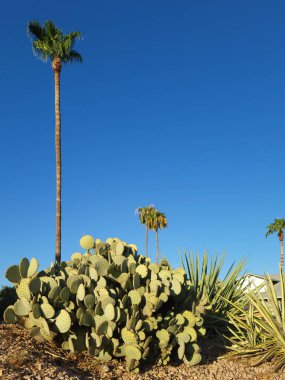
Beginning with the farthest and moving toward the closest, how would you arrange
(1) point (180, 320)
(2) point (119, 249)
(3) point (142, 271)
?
(2) point (119, 249)
(3) point (142, 271)
(1) point (180, 320)

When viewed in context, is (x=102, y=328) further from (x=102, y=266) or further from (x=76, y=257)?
(x=76, y=257)

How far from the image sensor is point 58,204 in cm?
2253

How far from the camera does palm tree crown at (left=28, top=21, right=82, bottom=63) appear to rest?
25719mm

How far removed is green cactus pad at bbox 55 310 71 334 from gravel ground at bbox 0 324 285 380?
57 cm

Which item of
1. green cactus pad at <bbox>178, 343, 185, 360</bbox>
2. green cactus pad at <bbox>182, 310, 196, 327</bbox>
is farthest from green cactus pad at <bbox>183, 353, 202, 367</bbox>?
green cactus pad at <bbox>182, 310, 196, 327</bbox>

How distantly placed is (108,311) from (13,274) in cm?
215

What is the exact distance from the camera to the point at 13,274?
10.3 m

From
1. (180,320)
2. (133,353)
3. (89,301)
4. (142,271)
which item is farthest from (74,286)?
(180,320)

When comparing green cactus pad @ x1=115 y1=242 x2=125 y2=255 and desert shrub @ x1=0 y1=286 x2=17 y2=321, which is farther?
desert shrub @ x1=0 y1=286 x2=17 y2=321

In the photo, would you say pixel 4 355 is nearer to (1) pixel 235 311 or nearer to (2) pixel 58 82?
(1) pixel 235 311

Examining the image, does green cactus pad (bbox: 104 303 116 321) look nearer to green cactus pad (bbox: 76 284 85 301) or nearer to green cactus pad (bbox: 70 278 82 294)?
green cactus pad (bbox: 76 284 85 301)

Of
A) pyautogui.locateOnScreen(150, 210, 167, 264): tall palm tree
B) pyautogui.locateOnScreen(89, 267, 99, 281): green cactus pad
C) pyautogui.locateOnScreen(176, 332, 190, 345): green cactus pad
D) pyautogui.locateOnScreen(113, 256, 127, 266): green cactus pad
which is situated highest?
pyautogui.locateOnScreen(150, 210, 167, 264): tall palm tree

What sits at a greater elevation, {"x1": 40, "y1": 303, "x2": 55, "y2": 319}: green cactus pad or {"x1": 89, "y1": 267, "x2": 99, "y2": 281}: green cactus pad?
{"x1": 89, "y1": 267, "x2": 99, "y2": 281}: green cactus pad

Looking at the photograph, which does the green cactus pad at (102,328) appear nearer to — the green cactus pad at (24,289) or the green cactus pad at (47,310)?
the green cactus pad at (47,310)
